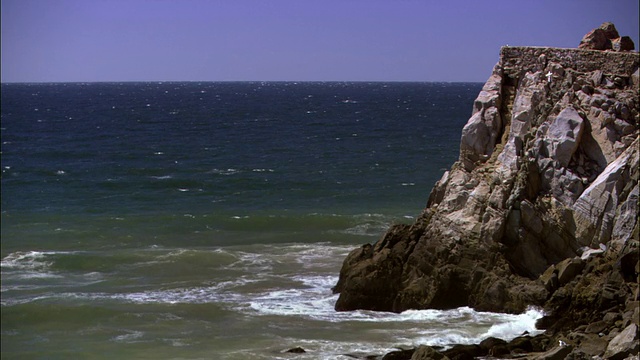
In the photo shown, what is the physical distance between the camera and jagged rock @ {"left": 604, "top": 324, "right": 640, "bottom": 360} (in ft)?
60.2

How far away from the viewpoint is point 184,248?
3519 cm

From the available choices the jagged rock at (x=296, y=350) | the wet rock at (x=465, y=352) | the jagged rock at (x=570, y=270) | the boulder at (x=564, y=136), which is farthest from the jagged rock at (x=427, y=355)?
the boulder at (x=564, y=136)

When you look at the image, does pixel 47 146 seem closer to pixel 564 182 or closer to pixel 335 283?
pixel 335 283

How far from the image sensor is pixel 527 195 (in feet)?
78.8

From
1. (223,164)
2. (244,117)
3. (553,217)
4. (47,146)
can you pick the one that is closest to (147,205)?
(223,164)

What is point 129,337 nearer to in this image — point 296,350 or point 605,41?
point 296,350

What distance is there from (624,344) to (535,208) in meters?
5.85

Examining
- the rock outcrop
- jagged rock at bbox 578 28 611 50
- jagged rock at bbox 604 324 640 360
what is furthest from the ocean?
jagged rock at bbox 578 28 611 50

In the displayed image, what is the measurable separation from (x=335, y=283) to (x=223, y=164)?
1238 inches

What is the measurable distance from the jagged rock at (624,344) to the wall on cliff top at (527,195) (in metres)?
3.84

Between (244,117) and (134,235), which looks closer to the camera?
(134,235)

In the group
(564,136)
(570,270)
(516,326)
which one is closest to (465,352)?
(516,326)

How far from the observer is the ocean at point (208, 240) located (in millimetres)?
24156

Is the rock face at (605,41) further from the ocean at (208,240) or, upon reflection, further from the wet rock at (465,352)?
the wet rock at (465,352)
